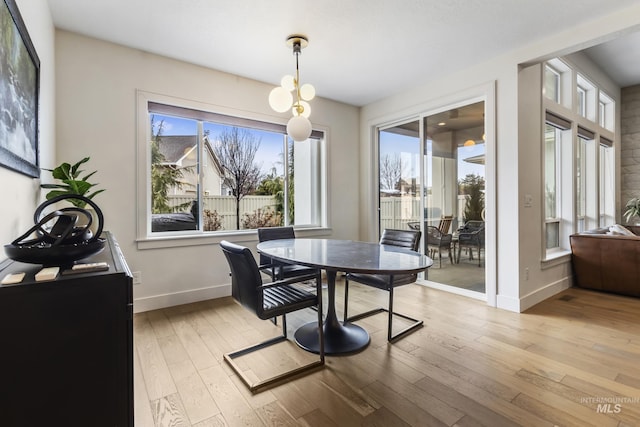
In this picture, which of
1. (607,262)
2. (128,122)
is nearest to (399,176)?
(607,262)

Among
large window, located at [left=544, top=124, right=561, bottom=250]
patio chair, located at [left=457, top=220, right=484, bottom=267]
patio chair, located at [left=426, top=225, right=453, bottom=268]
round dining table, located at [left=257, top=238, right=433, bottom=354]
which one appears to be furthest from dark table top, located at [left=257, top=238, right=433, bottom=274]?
large window, located at [left=544, top=124, right=561, bottom=250]

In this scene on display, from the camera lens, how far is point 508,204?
10.5 ft

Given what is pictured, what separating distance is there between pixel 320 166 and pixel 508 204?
2.50 m

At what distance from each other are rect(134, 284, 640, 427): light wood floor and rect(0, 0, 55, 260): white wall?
3.71 feet

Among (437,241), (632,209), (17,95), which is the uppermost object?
(17,95)

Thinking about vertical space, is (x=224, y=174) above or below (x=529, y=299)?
above

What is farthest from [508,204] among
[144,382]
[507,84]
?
[144,382]

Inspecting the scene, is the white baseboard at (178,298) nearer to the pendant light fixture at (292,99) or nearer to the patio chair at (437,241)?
the pendant light fixture at (292,99)

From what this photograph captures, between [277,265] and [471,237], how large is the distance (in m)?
2.39

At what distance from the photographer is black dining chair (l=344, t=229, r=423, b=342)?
2.48 m

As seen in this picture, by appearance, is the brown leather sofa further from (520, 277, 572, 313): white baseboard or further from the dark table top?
the dark table top

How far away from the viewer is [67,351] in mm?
876

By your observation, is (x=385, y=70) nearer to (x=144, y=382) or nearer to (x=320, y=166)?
(x=320, y=166)

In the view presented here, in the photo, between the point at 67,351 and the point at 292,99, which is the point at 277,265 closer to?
the point at 292,99
